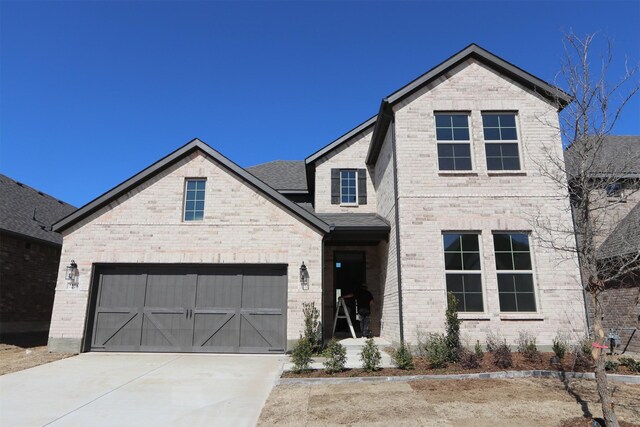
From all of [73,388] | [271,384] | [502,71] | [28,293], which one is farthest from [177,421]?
[28,293]

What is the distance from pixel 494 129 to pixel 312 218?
5.76 meters

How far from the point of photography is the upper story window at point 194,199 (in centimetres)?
1173

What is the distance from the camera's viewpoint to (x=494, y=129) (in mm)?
11234

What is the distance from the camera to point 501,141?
11.1 m

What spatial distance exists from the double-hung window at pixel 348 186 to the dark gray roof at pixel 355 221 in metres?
1.03

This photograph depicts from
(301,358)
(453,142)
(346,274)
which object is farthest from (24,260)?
(453,142)

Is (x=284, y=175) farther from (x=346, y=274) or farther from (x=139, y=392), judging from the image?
(x=139, y=392)

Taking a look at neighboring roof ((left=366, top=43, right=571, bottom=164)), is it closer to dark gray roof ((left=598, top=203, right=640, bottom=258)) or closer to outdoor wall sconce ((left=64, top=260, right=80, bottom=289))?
dark gray roof ((left=598, top=203, right=640, bottom=258))

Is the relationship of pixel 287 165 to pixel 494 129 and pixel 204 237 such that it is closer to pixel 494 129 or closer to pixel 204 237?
pixel 204 237

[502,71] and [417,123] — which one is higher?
[502,71]

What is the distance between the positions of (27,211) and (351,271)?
13989mm

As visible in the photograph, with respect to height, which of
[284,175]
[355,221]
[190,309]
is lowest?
[190,309]

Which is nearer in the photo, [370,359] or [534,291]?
[370,359]

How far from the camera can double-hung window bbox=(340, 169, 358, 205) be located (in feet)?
50.3
